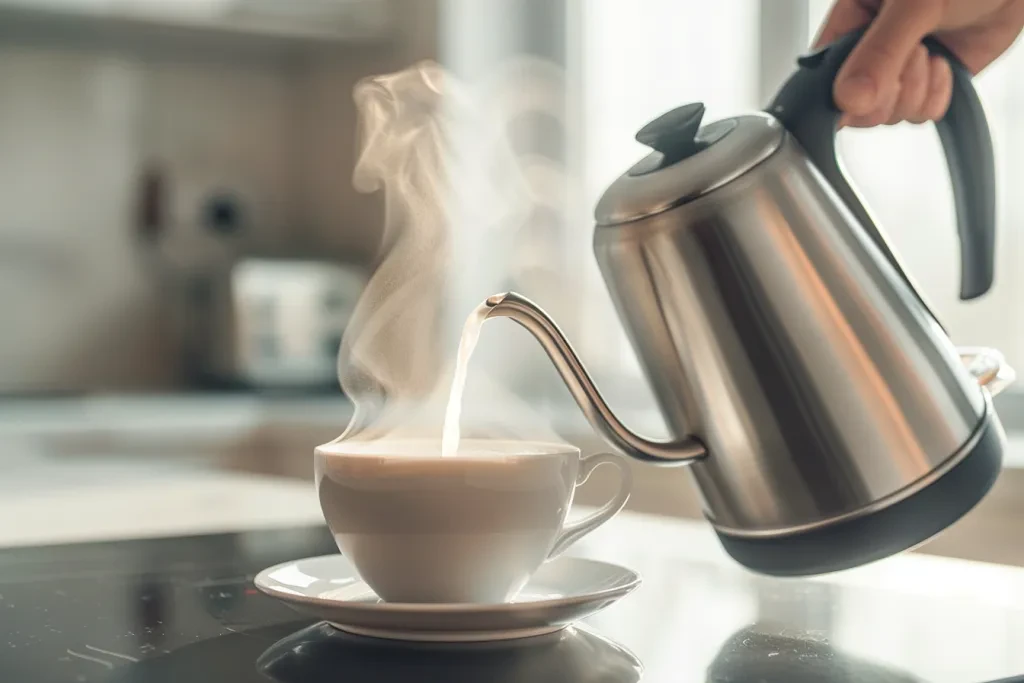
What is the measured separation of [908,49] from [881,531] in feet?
0.99

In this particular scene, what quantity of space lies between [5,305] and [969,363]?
7.55 feet

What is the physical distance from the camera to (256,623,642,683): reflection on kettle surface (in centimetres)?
49

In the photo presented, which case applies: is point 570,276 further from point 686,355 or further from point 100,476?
point 686,355

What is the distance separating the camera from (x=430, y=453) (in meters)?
0.69

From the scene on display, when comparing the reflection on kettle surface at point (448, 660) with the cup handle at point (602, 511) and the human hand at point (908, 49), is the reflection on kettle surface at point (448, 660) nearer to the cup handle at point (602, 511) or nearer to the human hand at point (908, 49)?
the cup handle at point (602, 511)

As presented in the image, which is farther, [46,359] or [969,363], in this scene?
[46,359]

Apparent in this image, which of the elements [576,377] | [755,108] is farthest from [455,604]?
[755,108]

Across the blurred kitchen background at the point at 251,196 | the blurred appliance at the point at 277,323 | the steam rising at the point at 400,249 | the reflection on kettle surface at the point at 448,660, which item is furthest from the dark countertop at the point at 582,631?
the blurred appliance at the point at 277,323

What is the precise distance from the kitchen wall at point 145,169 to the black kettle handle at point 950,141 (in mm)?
2052

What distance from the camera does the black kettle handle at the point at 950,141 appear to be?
2.42 feet

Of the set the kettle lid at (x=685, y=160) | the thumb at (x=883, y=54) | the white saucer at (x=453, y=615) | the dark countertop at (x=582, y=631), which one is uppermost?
the thumb at (x=883, y=54)

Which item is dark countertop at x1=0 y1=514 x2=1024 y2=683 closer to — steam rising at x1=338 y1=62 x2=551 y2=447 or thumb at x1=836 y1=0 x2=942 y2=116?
steam rising at x1=338 y1=62 x2=551 y2=447

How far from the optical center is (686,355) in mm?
692

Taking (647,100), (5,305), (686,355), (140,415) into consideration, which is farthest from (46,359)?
(686,355)
